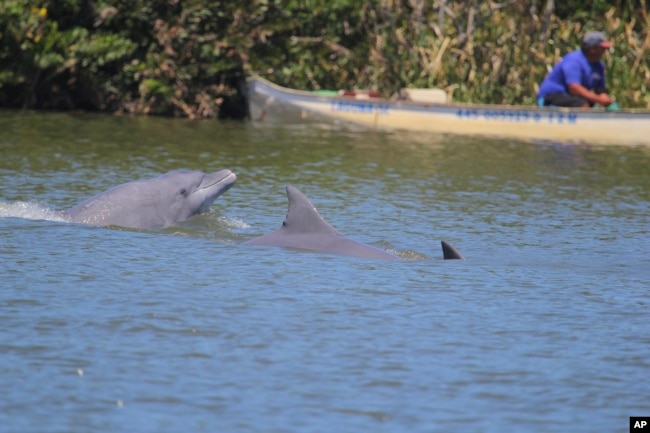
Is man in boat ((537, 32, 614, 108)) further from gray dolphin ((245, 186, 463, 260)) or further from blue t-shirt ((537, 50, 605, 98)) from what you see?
gray dolphin ((245, 186, 463, 260))

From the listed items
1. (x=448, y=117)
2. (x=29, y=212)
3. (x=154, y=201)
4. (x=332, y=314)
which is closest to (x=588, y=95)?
(x=448, y=117)

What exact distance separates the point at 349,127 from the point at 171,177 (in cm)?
1039

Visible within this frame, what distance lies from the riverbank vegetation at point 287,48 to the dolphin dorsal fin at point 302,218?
12.0m

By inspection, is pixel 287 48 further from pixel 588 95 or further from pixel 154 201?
pixel 154 201

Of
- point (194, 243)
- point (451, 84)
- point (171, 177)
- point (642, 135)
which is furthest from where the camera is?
point (451, 84)

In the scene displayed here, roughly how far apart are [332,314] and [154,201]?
10.6ft

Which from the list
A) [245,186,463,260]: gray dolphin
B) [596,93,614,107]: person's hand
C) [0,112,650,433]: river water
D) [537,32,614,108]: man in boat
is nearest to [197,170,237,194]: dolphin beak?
[0,112,650,433]: river water

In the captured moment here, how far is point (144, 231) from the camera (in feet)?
32.1

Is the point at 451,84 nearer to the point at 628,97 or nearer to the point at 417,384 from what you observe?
the point at 628,97

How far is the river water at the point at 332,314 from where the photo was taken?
5.54m

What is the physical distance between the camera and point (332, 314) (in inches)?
284

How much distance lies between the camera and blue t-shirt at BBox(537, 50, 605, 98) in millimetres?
19469

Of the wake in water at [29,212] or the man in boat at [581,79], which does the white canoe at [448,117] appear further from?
the wake in water at [29,212]

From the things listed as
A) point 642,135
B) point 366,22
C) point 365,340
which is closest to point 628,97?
point 642,135
